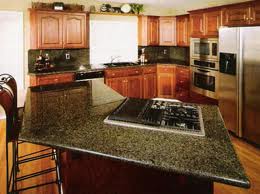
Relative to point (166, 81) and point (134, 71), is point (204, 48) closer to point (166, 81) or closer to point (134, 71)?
point (166, 81)

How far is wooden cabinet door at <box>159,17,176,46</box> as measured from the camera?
20.4ft

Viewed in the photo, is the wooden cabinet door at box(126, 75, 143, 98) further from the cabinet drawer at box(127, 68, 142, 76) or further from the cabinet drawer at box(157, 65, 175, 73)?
the cabinet drawer at box(157, 65, 175, 73)

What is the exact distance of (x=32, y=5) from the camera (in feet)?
15.5

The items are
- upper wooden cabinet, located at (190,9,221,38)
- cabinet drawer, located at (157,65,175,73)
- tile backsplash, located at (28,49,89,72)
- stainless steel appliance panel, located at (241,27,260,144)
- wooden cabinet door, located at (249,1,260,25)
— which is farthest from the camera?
cabinet drawer, located at (157,65,175,73)

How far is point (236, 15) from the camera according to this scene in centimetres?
412

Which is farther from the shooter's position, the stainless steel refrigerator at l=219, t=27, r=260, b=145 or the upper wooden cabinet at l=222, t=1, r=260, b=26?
the upper wooden cabinet at l=222, t=1, r=260, b=26

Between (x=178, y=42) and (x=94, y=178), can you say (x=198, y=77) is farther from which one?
(x=94, y=178)

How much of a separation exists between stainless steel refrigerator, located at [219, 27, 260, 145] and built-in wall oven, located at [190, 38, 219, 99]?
0.43 meters

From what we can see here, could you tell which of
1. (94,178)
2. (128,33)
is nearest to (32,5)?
(128,33)

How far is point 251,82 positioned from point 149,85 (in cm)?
267

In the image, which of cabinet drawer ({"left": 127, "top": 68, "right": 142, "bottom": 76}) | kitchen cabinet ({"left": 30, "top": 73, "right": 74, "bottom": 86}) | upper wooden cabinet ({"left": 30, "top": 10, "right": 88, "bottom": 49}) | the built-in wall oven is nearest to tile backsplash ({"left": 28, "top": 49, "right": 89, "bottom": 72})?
upper wooden cabinet ({"left": 30, "top": 10, "right": 88, "bottom": 49})

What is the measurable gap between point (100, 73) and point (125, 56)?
1314 millimetres

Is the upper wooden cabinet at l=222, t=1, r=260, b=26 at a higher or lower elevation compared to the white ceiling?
lower

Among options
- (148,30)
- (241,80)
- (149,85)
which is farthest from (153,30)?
(241,80)
